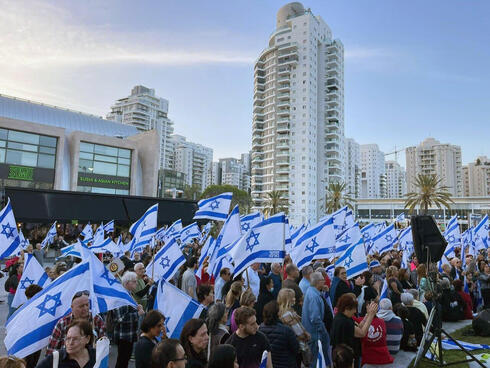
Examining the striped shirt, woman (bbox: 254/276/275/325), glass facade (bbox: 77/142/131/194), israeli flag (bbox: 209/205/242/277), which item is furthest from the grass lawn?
glass facade (bbox: 77/142/131/194)

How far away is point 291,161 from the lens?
89312mm

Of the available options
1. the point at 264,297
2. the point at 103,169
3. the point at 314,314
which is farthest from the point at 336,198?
the point at 314,314

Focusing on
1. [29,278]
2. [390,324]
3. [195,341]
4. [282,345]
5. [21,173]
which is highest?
[21,173]

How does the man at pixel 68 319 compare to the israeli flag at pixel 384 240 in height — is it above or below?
below

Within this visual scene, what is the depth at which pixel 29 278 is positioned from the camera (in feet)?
22.6

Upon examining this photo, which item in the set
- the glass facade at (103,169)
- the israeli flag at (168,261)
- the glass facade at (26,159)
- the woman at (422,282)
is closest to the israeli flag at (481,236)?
the woman at (422,282)

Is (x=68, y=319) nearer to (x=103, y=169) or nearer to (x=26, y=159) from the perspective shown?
(x=26, y=159)

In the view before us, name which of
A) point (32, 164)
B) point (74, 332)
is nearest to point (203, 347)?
point (74, 332)

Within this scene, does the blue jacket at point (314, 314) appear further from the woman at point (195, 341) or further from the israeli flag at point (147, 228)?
the israeli flag at point (147, 228)

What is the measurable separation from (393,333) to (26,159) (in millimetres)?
37618

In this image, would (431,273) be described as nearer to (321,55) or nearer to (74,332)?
(74,332)

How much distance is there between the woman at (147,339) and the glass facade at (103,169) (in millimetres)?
38568

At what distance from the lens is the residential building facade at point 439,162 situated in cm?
15375

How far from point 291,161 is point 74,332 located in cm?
8695
